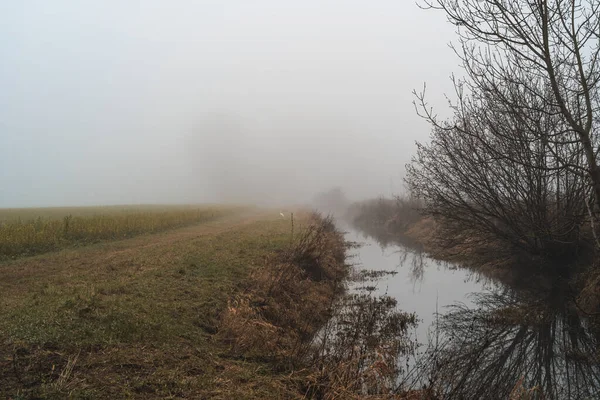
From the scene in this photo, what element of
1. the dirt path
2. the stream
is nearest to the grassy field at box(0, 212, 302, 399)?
the dirt path

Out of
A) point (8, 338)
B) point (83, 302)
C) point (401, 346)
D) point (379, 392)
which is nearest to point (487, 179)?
point (401, 346)

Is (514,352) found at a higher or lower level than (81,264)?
lower

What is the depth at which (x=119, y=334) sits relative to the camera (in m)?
5.18

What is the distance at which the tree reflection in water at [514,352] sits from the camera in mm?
5242

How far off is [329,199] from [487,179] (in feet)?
238

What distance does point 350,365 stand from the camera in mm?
4539

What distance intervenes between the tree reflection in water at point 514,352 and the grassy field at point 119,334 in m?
2.87

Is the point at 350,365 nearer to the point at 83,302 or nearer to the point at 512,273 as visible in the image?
the point at 83,302

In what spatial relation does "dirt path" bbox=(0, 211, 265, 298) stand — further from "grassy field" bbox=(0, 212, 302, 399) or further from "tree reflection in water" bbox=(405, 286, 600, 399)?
"tree reflection in water" bbox=(405, 286, 600, 399)

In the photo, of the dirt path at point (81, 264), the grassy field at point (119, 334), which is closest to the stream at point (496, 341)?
the grassy field at point (119, 334)

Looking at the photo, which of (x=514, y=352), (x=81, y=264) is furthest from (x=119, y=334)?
(x=514, y=352)

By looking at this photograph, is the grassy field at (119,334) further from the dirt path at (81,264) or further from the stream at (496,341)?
the stream at (496,341)

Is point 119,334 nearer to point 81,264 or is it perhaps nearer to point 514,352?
point 81,264

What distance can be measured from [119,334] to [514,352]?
21.9ft
